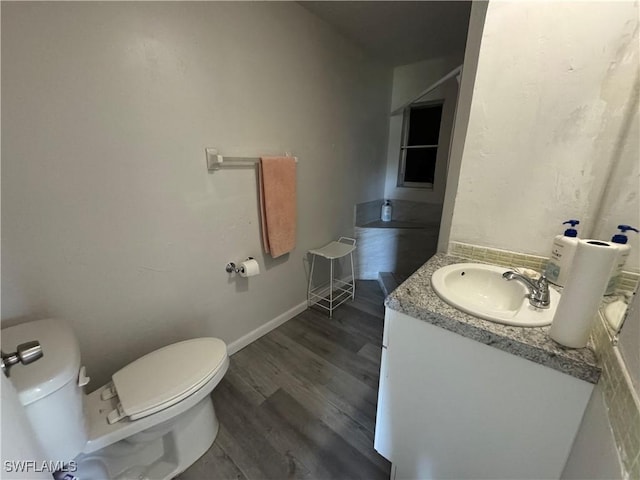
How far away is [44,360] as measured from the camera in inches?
29.7

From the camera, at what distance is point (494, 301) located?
0.99 meters

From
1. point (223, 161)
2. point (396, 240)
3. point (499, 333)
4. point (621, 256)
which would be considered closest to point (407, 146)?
point (396, 240)

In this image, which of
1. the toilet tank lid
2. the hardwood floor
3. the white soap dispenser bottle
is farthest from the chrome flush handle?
the white soap dispenser bottle

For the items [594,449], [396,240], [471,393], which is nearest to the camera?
[594,449]

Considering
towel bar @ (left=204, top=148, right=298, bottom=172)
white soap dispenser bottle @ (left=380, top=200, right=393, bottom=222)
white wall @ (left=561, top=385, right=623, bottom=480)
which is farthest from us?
white soap dispenser bottle @ (left=380, top=200, right=393, bottom=222)

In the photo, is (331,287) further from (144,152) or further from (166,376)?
(144,152)

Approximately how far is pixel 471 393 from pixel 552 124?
37.6 inches

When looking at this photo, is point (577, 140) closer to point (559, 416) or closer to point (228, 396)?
point (559, 416)

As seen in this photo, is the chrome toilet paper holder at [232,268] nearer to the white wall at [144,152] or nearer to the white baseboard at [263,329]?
the white wall at [144,152]

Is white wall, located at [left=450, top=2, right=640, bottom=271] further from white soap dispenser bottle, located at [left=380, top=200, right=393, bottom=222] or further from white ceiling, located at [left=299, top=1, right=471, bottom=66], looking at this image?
white soap dispenser bottle, located at [left=380, top=200, right=393, bottom=222]

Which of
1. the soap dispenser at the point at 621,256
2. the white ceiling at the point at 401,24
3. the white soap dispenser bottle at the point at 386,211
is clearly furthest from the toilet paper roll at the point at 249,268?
→ the white soap dispenser bottle at the point at 386,211

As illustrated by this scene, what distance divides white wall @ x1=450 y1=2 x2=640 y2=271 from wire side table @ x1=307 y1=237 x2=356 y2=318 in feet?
4.07

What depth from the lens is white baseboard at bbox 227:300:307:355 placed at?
1.77 meters

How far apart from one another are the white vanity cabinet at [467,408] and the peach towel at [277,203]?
1090 mm
